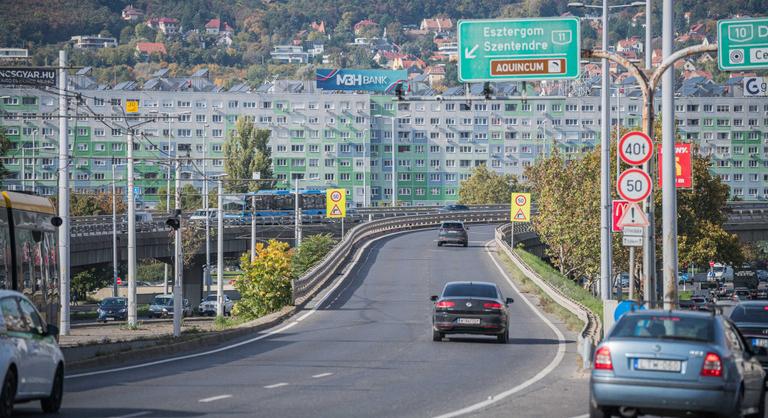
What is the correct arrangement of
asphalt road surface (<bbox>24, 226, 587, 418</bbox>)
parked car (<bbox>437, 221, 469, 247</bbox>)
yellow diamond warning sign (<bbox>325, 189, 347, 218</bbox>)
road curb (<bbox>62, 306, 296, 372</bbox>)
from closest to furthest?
asphalt road surface (<bbox>24, 226, 587, 418</bbox>), road curb (<bbox>62, 306, 296, 372</bbox>), yellow diamond warning sign (<bbox>325, 189, 347, 218</bbox>), parked car (<bbox>437, 221, 469, 247</bbox>)

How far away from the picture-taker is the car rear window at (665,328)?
15.2 metres

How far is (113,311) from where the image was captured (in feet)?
246

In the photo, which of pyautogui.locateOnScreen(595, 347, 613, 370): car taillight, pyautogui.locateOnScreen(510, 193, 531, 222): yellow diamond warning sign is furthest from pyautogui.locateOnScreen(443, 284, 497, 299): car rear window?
pyautogui.locateOnScreen(510, 193, 531, 222): yellow diamond warning sign

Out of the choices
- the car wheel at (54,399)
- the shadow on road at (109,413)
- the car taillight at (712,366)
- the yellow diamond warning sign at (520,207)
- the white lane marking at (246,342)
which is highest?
the yellow diamond warning sign at (520,207)

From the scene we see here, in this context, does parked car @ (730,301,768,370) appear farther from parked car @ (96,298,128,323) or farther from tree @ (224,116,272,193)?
tree @ (224,116,272,193)

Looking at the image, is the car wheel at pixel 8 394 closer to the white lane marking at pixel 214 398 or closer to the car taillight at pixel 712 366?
the white lane marking at pixel 214 398

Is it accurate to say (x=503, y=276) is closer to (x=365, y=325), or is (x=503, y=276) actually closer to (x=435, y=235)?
(x=365, y=325)

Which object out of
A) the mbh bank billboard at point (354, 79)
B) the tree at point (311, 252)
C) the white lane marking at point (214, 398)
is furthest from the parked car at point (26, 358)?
the mbh bank billboard at point (354, 79)

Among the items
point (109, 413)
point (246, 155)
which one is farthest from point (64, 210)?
point (246, 155)

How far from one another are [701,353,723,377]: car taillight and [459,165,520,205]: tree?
139 metres

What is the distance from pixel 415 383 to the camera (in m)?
21.5

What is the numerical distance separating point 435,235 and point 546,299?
46.1 metres

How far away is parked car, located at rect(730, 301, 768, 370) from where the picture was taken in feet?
77.0

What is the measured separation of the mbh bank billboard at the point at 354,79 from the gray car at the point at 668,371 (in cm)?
15029
